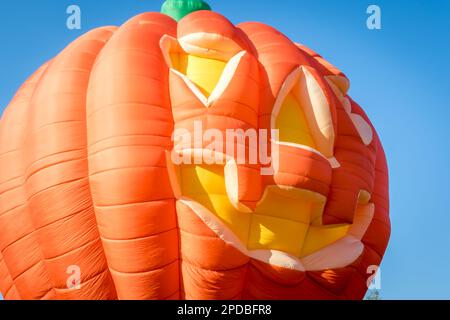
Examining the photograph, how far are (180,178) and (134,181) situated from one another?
21.9 inches

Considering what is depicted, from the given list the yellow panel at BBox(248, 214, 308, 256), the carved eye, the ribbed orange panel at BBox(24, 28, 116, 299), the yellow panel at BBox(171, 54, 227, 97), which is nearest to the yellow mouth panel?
the yellow panel at BBox(248, 214, 308, 256)

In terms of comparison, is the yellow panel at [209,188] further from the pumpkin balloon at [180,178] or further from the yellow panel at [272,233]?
the yellow panel at [272,233]

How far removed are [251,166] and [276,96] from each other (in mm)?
993

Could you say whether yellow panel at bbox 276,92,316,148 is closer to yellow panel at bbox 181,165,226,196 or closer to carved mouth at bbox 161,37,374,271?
carved mouth at bbox 161,37,374,271

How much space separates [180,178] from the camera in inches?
254

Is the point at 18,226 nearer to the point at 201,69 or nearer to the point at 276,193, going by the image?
the point at 201,69

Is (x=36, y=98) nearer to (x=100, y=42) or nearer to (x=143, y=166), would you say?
(x=100, y=42)

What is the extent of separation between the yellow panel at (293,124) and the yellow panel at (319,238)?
984mm

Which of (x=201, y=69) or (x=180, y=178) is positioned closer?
(x=180, y=178)

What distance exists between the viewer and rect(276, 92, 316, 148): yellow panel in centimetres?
691

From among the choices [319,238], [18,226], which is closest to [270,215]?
[319,238]

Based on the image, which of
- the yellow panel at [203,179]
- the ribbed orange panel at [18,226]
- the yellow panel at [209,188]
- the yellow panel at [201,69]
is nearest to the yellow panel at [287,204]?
the yellow panel at [209,188]

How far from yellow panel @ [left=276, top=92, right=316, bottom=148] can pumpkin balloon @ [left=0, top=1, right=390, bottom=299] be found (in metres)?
0.02

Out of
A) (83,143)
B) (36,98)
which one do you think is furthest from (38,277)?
(36,98)
